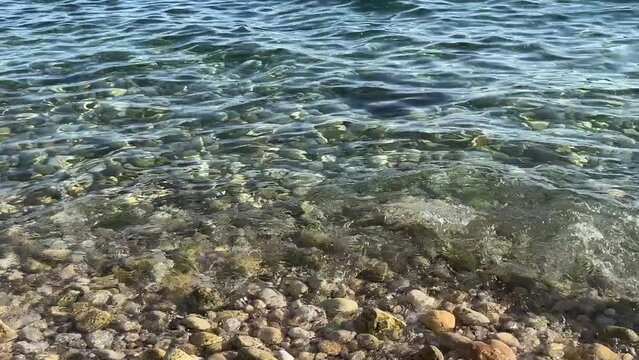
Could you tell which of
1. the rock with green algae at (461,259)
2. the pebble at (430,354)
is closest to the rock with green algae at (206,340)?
the pebble at (430,354)

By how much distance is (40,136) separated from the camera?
8.58m

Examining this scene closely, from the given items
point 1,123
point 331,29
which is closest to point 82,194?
point 1,123

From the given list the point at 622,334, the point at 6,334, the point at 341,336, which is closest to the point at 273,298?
the point at 341,336

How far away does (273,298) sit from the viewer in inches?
210

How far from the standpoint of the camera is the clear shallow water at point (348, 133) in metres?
6.46

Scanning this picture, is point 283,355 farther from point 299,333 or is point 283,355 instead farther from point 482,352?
point 482,352

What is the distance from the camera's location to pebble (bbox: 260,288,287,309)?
207 inches

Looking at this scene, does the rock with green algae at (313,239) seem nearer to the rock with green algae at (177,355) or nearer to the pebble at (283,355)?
the pebble at (283,355)

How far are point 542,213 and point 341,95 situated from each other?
4.10m

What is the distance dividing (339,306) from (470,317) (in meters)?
0.98

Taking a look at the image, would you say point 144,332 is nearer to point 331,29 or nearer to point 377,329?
point 377,329

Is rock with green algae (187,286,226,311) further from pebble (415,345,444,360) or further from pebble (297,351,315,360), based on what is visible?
pebble (415,345,444,360)

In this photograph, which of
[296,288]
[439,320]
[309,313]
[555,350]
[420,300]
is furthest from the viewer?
[296,288]

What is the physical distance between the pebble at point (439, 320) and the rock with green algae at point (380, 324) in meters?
0.17
